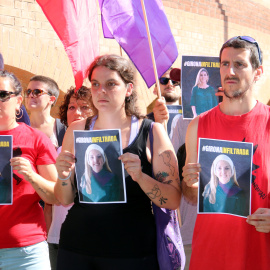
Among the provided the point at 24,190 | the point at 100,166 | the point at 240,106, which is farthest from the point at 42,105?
the point at 240,106

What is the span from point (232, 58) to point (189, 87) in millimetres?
1218

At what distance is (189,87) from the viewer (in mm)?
3609

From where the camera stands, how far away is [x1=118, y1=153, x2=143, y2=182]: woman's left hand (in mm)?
2316

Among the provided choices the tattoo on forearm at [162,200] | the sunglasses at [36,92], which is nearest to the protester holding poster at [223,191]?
the tattoo on forearm at [162,200]

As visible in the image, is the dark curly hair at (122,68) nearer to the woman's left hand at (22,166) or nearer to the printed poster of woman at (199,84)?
the woman's left hand at (22,166)

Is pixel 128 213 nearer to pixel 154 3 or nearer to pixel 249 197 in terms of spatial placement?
pixel 249 197

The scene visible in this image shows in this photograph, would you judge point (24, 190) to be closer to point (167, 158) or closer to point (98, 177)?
point (98, 177)

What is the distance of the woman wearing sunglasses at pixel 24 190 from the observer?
2654 mm

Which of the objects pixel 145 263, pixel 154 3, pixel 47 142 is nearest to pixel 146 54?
pixel 154 3

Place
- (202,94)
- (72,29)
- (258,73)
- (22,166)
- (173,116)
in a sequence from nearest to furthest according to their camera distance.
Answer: (258,73) < (22,166) < (202,94) < (72,29) < (173,116)

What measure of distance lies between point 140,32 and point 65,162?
1715 mm

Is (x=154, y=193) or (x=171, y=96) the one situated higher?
(x=171, y=96)

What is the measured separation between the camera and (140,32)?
12.5 feet

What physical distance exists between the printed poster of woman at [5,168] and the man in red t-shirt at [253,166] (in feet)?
3.37
